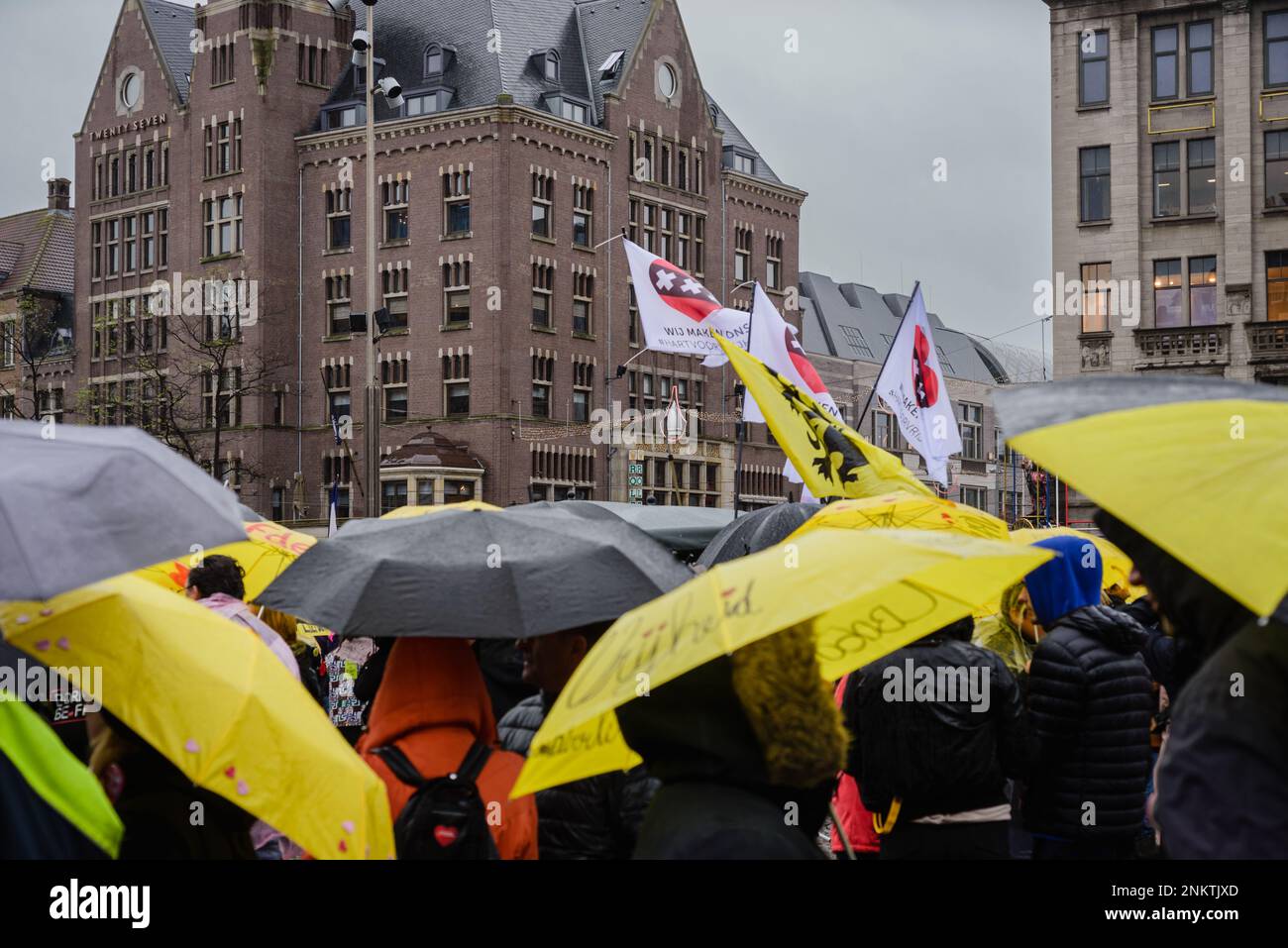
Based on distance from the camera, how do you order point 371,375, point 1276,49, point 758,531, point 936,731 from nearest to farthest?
point 936,731
point 758,531
point 371,375
point 1276,49

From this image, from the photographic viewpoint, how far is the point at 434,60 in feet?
191

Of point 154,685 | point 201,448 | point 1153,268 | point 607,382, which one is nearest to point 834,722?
point 154,685

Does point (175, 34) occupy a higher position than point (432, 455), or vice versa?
point (175, 34)

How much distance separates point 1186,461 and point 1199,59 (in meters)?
40.7

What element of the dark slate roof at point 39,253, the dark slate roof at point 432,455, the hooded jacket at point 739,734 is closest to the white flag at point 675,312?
the hooded jacket at point 739,734

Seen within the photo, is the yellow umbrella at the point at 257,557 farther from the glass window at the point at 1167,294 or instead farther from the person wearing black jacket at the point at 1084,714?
the glass window at the point at 1167,294

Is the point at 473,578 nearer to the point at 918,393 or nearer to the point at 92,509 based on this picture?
the point at 92,509

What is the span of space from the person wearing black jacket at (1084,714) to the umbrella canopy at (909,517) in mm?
375

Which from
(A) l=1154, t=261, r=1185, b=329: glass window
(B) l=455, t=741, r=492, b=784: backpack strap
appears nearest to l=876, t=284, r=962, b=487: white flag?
Result: (B) l=455, t=741, r=492, b=784: backpack strap

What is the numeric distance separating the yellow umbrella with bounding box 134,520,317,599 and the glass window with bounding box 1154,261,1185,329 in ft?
110

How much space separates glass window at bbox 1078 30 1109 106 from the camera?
40.8m

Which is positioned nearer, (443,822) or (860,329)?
(443,822)

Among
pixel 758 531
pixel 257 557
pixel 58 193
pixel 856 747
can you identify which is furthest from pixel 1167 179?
pixel 58 193
